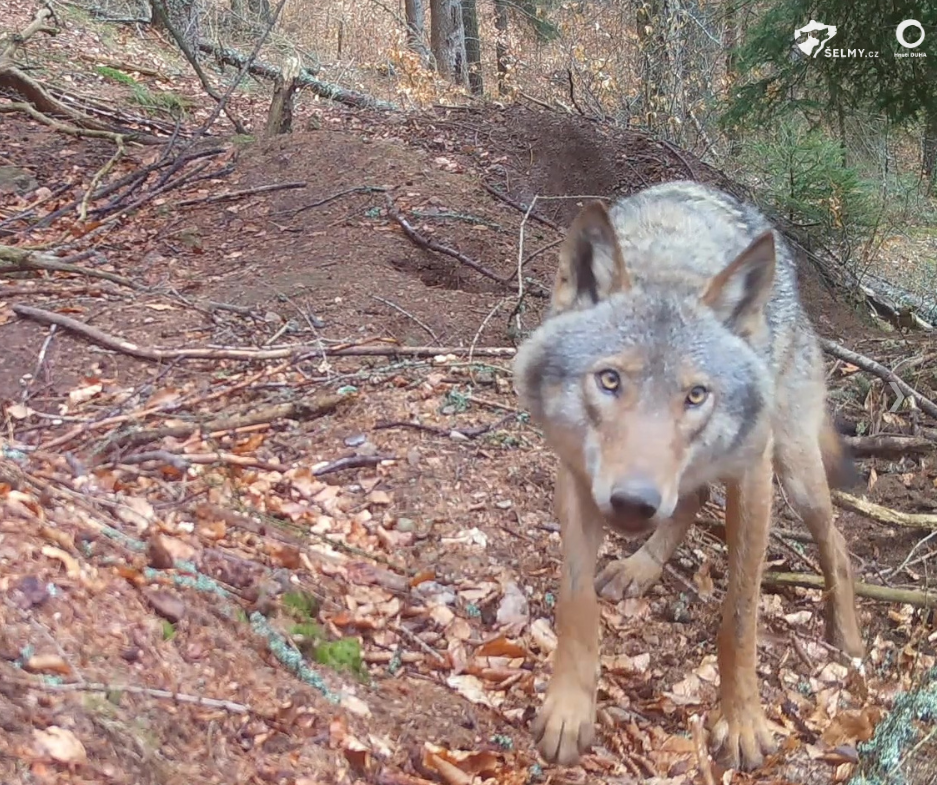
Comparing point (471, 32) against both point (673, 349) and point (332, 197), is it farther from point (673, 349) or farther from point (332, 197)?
point (673, 349)

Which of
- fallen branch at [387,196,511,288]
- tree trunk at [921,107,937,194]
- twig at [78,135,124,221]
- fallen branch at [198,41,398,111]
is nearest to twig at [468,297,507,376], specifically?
fallen branch at [387,196,511,288]

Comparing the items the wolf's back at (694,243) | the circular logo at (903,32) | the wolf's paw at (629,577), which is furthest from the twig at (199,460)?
the circular logo at (903,32)

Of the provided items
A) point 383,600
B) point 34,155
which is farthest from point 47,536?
point 34,155

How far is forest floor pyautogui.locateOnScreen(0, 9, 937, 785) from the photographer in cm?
282

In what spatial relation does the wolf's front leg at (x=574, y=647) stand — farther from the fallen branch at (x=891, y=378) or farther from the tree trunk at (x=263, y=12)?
the tree trunk at (x=263, y=12)

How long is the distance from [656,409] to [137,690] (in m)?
1.90

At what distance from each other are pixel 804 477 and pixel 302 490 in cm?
257

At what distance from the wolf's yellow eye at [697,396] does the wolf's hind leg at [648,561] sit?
57.1 inches

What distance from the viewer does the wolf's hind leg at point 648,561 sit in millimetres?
4652

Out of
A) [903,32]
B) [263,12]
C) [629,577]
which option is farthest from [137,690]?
[263,12]

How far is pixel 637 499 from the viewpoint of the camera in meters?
2.80

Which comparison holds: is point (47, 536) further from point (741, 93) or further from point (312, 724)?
point (741, 93)

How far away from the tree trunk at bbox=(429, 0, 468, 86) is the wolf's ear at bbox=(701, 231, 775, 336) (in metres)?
15.3

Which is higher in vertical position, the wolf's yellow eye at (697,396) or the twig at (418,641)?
the wolf's yellow eye at (697,396)
